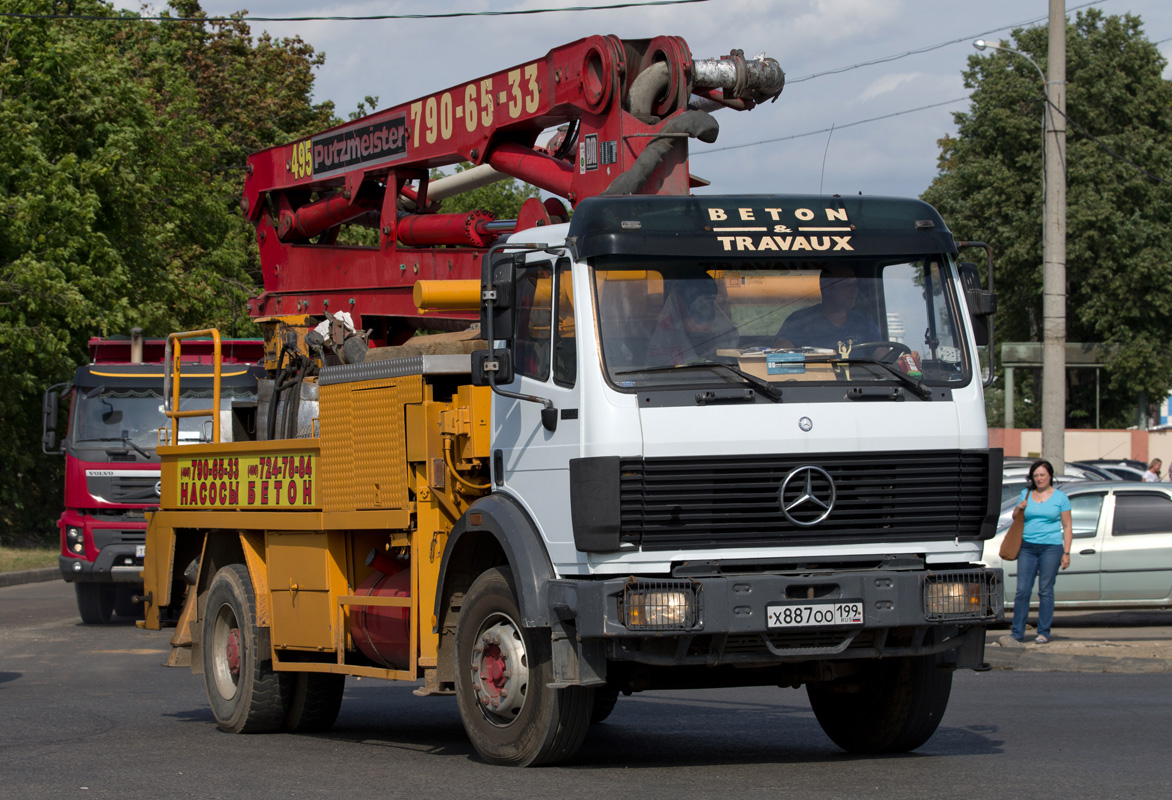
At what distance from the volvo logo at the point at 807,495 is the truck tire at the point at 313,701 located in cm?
389

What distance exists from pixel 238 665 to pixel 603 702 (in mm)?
2527

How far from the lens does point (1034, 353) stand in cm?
3966

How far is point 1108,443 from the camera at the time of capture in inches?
2063

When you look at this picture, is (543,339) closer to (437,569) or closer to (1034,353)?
(437,569)

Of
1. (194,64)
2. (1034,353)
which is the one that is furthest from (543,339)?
(194,64)

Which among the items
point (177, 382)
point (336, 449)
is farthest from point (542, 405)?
point (177, 382)

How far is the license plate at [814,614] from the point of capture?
7312 mm

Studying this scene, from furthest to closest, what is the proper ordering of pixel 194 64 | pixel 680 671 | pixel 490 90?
pixel 194 64 < pixel 490 90 < pixel 680 671

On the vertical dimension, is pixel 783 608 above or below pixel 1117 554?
above

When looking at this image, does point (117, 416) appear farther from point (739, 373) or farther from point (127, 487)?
point (739, 373)

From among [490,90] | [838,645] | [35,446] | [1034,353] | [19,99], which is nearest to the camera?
[838,645]

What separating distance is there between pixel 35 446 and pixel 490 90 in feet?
76.6

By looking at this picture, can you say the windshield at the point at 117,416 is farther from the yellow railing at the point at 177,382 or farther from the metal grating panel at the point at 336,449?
the metal grating panel at the point at 336,449

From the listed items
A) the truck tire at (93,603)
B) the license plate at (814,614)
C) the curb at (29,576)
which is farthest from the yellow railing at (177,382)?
the curb at (29,576)
